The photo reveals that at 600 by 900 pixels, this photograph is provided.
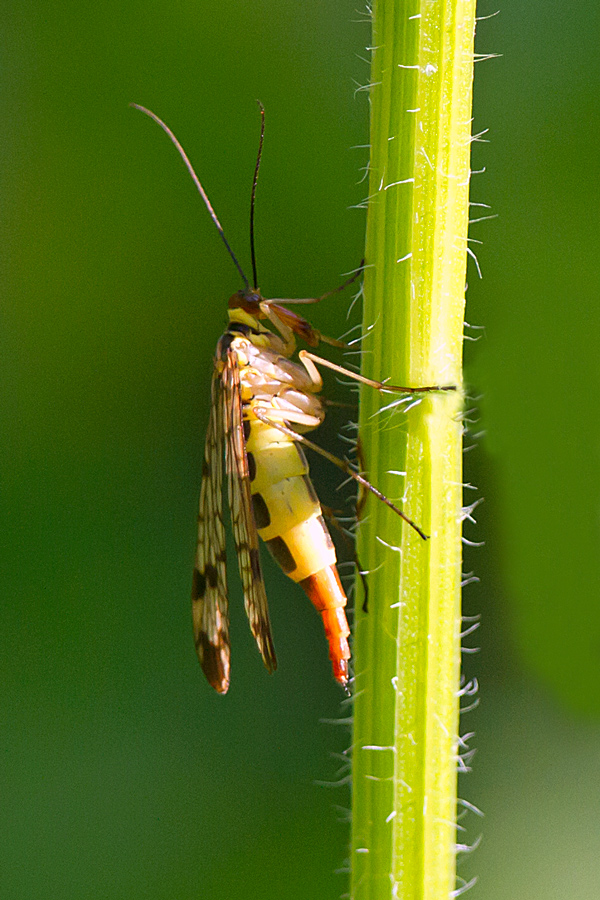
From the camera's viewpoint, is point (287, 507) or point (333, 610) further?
point (287, 507)

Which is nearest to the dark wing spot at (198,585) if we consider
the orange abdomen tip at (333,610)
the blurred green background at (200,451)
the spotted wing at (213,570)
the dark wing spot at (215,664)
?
the spotted wing at (213,570)

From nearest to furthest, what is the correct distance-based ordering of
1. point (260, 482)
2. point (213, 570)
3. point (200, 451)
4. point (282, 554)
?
point (282, 554) → point (260, 482) → point (213, 570) → point (200, 451)

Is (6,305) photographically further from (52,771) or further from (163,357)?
(52,771)

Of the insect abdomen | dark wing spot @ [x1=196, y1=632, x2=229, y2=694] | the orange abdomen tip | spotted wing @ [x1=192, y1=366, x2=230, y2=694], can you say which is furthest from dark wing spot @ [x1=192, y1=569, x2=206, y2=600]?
the orange abdomen tip

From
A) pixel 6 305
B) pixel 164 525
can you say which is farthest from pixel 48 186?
pixel 164 525

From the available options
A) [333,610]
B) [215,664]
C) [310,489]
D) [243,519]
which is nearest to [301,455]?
[310,489]

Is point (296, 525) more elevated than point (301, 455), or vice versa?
point (301, 455)

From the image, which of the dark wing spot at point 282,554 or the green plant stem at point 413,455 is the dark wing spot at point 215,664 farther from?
the green plant stem at point 413,455

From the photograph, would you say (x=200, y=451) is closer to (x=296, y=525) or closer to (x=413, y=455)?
(x=296, y=525)
